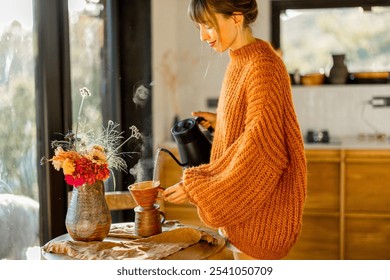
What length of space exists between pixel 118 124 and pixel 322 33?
1215mm

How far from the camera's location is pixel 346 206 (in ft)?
8.69

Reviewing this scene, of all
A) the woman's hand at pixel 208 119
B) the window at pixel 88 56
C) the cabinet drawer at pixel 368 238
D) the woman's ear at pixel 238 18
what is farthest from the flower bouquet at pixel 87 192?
the cabinet drawer at pixel 368 238

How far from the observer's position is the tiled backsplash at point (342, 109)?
9.73ft

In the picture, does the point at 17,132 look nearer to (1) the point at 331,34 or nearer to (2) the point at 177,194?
(2) the point at 177,194

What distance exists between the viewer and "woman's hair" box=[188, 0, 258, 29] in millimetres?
1274

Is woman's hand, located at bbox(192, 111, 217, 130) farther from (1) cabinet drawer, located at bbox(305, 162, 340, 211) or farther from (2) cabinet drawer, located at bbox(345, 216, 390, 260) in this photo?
(2) cabinet drawer, located at bbox(345, 216, 390, 260)

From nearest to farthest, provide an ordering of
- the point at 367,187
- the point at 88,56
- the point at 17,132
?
the point at 17,132, the point at 88,56, the point at 367,187

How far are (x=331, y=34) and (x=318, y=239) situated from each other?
3.45 ft

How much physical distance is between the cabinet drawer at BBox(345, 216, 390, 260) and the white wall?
556mm

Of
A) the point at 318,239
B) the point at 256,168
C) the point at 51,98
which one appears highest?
the point at 51,98

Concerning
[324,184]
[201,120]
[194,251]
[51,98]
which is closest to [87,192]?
[194,251]

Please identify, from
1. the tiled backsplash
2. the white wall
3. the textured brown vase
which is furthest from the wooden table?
the tiled backsplash
